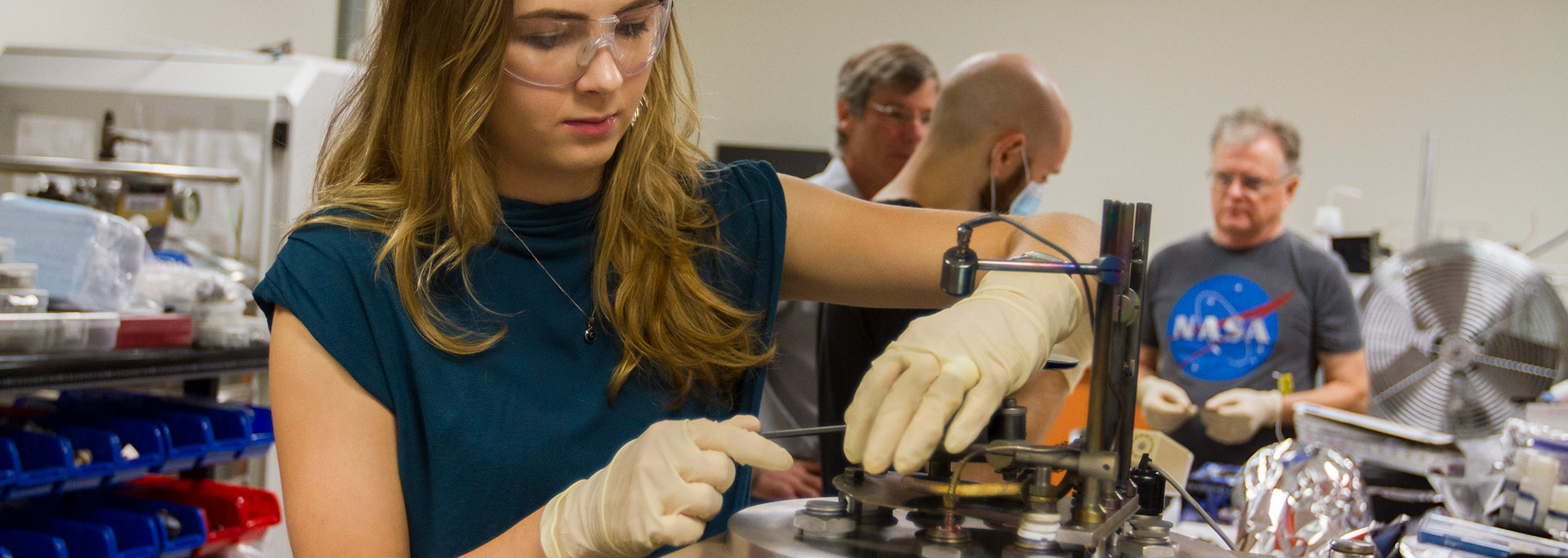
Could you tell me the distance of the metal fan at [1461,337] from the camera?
2.16 metres

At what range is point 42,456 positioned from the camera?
180 cm

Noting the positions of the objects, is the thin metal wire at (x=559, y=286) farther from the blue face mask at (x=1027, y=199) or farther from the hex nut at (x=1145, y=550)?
the blue face mask at (x=1027, y=199)

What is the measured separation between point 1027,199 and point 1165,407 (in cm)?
71

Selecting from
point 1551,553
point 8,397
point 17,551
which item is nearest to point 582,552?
point 1551,553

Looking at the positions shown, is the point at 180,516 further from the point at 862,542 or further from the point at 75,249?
the point at 862,542

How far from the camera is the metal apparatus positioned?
0.76 meters

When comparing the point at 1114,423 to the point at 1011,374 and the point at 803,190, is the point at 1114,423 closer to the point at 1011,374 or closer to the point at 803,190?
the point at 1011,374

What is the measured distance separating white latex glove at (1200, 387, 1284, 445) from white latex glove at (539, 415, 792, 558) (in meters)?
2.19

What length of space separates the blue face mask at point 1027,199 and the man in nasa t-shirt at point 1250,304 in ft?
3.70

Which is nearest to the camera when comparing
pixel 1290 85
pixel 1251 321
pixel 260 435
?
pixel 260 435

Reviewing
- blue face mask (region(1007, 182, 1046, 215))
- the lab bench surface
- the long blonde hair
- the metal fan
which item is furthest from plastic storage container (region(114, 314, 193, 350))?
the metal fan

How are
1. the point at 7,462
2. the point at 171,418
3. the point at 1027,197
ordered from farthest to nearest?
1. the point at 1027,197
2. the point at 171,418
3. the point at 7,462

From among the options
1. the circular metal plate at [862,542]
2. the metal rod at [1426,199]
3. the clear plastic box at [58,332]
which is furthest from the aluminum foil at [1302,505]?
the metal rod at [1426,199]

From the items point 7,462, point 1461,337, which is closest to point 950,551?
point 7,462
